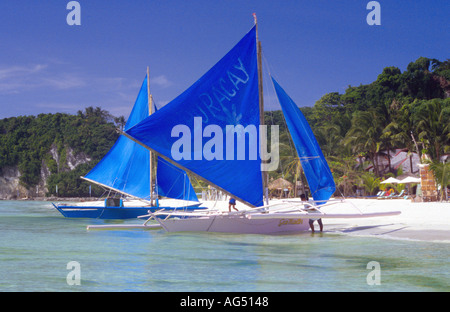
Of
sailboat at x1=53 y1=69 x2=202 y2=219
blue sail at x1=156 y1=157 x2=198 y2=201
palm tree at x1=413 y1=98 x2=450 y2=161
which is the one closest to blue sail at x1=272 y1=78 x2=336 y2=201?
sailboat at x1=53 y1=69 x2=202 y2=219

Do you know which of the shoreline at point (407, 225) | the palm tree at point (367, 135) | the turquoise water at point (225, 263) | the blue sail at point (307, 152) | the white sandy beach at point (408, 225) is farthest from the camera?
the palm tree at point (367, 135)

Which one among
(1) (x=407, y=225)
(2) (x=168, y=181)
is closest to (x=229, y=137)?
(1) (x=407, y=225)

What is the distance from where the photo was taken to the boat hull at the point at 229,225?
1788 centimetres

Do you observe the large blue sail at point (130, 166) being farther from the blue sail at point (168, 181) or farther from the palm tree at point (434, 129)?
the palm tree at point (434, 129)

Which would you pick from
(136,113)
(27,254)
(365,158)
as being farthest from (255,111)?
(365,158)

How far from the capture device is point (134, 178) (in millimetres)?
31219

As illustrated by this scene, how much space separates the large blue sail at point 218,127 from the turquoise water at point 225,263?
7.26 feet

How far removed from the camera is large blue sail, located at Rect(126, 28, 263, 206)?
1786 centimetres

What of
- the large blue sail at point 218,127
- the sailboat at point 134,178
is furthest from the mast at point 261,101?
the sailboat at point 134,178

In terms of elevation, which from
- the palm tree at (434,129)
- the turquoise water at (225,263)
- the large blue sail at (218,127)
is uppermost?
the palm tree at (434,129)

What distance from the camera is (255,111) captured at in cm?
1830

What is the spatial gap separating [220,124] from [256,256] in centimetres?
557

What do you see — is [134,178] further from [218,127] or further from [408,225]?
[408,225]

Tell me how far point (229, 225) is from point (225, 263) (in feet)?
15.1
